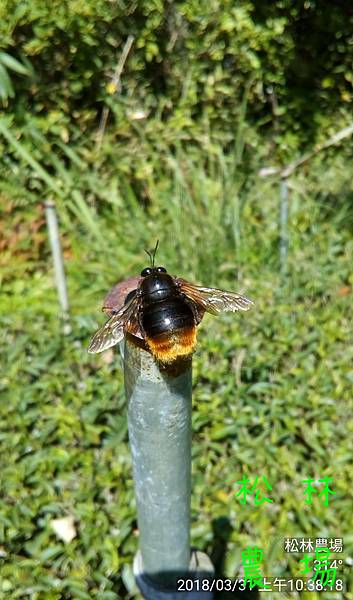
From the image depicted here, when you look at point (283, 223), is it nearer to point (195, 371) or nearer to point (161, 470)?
point (195, 371)

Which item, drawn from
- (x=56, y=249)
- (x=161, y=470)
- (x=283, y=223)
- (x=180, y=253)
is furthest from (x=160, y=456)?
(x=283, y=223)

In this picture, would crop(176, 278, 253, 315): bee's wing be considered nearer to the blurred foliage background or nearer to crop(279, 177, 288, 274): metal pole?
the blurred foliage background

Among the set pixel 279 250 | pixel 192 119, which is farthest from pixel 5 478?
pixel 192 119

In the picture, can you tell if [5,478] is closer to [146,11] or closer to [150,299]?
[150,299]

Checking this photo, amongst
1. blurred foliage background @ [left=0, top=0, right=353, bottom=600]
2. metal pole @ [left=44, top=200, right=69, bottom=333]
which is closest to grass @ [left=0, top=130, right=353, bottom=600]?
blurred foliage background @ [left=0, top=0, right=353, bottom=600]

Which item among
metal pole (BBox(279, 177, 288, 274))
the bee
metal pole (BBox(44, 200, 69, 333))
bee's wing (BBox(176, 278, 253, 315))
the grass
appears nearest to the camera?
the bee

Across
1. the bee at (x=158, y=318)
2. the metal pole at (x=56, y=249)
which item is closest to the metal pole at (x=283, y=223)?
the metal pole at (x=56, y=249)

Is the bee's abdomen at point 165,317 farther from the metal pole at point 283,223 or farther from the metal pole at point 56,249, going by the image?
the metal pole at point 283,223
